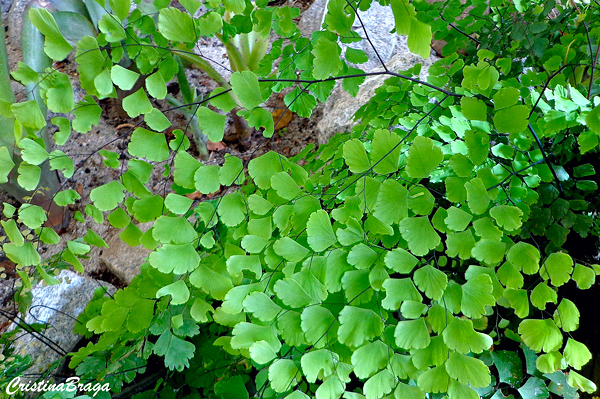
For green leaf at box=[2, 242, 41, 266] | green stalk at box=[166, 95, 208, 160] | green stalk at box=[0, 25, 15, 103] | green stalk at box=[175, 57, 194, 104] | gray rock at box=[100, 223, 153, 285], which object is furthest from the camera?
green stalk at box=[166, 95, 208, 160]

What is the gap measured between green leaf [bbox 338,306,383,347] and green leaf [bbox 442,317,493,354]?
8 centimetres

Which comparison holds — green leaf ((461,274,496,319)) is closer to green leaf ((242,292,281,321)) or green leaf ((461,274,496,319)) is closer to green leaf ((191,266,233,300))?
green leaf ((242,292,281,321))

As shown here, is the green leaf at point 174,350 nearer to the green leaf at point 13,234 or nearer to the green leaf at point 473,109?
the green leaf at point 13,234

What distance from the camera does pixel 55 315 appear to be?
133cm

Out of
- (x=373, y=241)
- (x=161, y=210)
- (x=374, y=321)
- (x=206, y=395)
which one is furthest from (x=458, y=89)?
(x=206, y=395)

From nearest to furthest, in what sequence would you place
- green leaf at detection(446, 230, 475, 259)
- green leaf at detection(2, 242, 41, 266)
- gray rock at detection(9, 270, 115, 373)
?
green leaf at detection(446, 230, 475, 259) → green leaf at detection(2, 242, 41, 266) → gray rock at detection(9, 270, 115, 373)

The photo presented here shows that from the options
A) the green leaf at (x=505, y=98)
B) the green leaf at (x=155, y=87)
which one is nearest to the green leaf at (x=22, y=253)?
the green leaf at (x=155, y=87)

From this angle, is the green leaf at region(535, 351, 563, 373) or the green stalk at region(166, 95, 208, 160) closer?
the green leaf at region(535, 351, 563, 373)

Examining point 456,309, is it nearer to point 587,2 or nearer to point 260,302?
point 260,302

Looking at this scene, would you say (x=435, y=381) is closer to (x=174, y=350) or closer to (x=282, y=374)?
(x=282, y=374)

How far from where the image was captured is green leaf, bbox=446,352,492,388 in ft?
1.59

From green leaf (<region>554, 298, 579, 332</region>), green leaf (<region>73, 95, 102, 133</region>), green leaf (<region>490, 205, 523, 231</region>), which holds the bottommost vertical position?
green leaf (<region>554, 298, 579, 332</region>)

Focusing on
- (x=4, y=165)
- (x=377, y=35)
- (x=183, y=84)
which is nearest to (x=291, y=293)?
(x=4, y=165)

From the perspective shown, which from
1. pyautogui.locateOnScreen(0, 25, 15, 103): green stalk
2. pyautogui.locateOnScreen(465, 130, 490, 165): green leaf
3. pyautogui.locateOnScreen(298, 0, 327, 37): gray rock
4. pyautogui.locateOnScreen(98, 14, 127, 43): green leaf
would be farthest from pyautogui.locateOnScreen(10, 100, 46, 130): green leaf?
pyautogui.locateOnScreen(298, 0, 327, 37): gray rock
